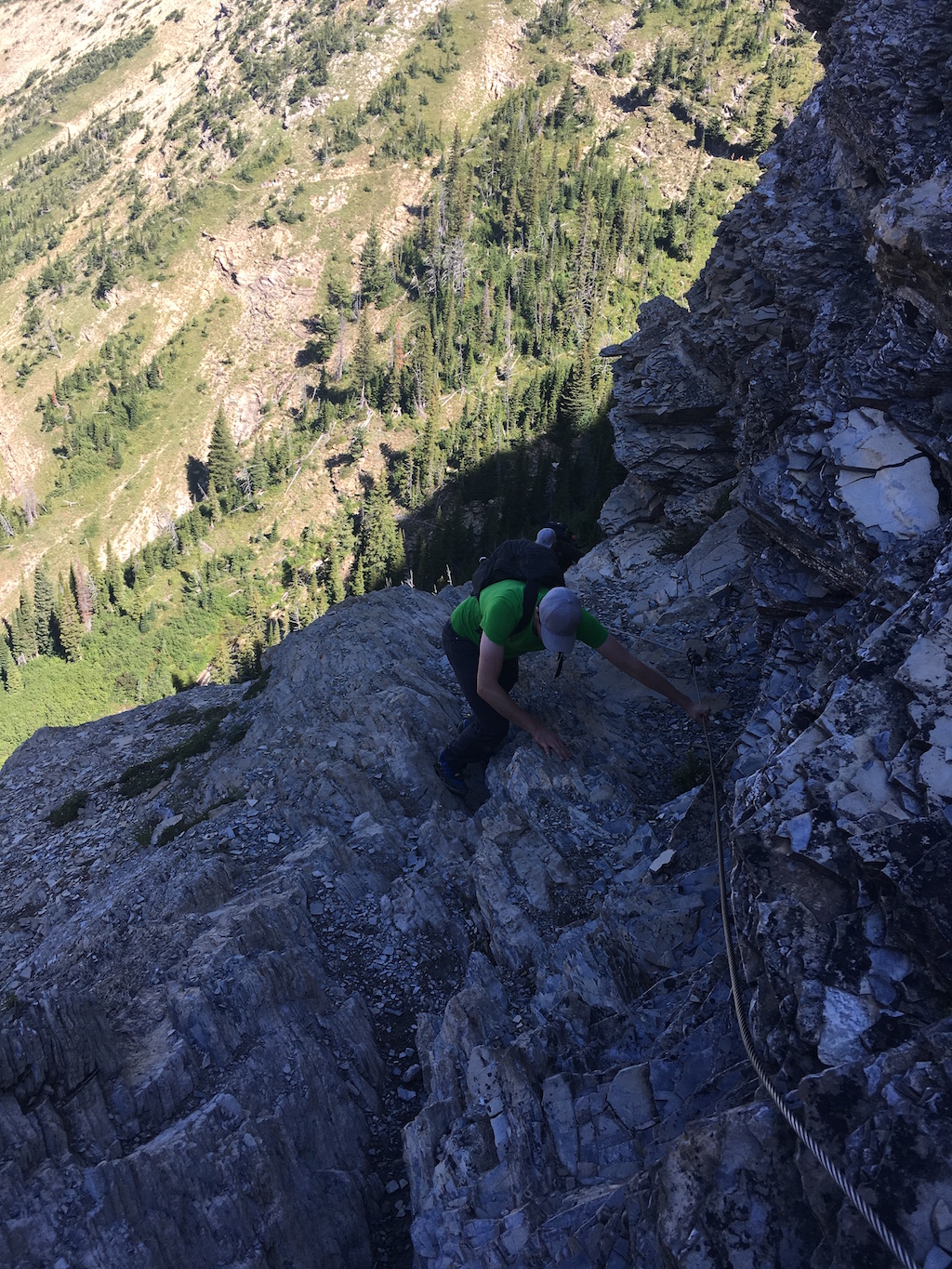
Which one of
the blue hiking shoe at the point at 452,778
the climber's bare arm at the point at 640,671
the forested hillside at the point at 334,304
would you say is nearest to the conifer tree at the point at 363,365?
the forested hillside at the point at 334,304

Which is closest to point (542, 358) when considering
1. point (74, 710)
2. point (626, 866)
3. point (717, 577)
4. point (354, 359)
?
point (354, 359)

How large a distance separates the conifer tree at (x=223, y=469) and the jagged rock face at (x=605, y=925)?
11031cm

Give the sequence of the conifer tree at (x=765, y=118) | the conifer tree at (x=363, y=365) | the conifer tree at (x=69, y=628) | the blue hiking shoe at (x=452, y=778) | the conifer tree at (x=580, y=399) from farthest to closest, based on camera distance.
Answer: the conifer tree at (x=765, y=118), the conifer tree at (x=363, y=365), the conifer tree at (x=69, y=628), the conifer tree at (x=580, y=399), the blue hiking shoe at (x=452, y=778)

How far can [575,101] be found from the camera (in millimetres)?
155000

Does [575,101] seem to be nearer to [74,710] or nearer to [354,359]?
[354,359]

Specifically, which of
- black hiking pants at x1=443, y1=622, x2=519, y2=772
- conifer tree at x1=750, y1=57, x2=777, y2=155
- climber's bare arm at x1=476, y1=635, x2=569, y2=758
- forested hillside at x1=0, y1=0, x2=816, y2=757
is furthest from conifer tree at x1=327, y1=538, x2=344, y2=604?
conifer tree at x1=750, y1=57, x2=777, y2=155

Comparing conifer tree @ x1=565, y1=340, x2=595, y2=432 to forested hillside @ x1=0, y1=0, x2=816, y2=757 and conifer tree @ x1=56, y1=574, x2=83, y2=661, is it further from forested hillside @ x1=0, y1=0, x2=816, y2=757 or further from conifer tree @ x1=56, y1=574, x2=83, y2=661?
conifer tree @ x1=56, y1=574, x2=83, y2=661

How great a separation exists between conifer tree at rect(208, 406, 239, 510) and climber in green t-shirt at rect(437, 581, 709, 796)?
382 ft

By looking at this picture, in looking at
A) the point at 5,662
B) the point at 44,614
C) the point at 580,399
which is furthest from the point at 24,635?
the point at 580,399

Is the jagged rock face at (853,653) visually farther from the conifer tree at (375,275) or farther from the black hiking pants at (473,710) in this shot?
the conifer tree at (375,275)

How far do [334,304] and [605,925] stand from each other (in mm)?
155694

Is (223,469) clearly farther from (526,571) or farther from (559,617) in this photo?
(559,617)

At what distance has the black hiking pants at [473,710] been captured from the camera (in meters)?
10.6

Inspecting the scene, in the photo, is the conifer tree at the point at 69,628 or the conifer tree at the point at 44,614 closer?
the conifer tree at the point at 69,628
